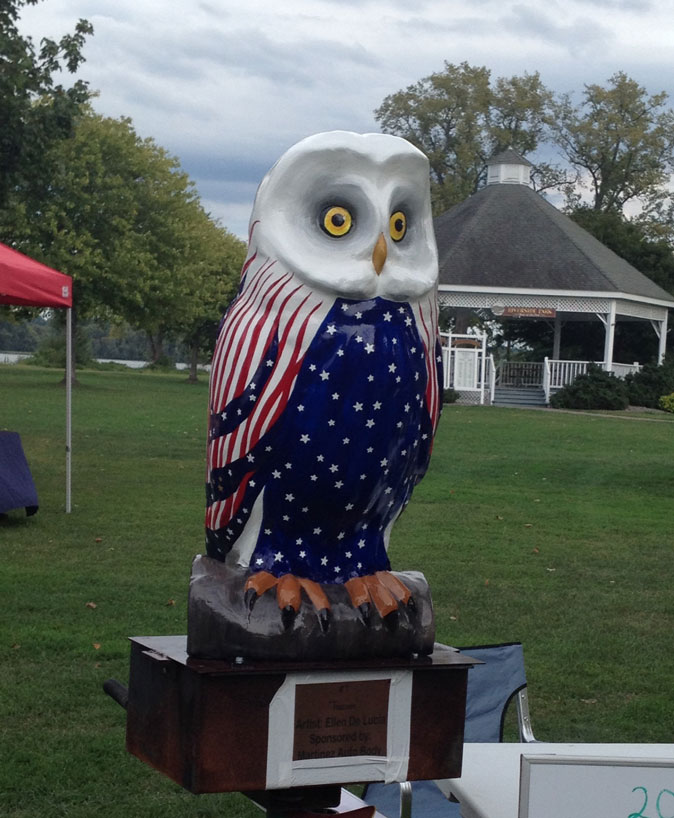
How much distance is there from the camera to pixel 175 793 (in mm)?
4160

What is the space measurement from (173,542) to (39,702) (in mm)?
3705

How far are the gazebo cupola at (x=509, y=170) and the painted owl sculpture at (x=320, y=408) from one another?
32.6 metres

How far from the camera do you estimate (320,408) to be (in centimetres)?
263

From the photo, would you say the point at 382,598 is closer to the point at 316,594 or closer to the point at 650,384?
the point at 316,594

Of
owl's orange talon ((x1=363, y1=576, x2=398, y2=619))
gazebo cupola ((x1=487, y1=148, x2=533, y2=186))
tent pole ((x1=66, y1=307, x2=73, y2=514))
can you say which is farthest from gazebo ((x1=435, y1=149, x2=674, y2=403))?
owl's orange talon ((x1=363, y1=576, x2=398, y2=619))

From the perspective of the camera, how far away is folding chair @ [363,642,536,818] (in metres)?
3.70

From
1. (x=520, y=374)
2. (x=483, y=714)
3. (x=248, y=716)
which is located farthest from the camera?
(x=520, y=374)

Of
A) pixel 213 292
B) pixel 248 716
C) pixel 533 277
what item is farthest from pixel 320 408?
pixel 213 292

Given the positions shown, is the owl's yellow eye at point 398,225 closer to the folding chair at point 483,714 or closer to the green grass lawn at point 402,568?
the folding chair at point 483,714

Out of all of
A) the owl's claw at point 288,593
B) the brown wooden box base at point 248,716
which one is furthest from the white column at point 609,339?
the owl's claw at point 288,593

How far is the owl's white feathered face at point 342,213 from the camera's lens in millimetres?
2643

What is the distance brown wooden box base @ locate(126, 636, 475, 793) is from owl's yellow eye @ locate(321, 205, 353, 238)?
103 centimetres

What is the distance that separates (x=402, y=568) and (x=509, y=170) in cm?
2838

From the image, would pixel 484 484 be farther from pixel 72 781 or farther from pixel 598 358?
pixel 598 358
